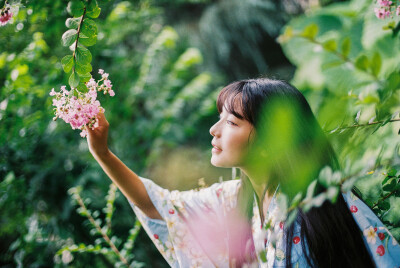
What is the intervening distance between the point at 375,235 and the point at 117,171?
55 centimetres

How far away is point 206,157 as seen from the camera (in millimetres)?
2371

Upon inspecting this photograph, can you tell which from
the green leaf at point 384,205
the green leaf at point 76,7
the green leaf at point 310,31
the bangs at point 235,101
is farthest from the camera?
the bangs at point 235,101

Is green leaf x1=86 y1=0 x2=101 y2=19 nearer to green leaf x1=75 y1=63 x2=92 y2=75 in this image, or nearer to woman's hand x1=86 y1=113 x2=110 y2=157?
green leaf x1=75 y1=63 x2=92 y2=75

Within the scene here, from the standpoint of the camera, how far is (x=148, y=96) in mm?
2277

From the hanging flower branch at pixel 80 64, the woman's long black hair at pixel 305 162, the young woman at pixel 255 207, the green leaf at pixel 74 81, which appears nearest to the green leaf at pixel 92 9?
the hanging flower branch at pixel 80 64

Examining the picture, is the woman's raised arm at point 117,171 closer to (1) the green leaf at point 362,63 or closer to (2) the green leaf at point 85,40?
(2) the green leaf at point 85,40

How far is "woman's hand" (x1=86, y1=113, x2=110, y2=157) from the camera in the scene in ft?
2.22

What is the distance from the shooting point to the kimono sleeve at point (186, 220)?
32.0 inches

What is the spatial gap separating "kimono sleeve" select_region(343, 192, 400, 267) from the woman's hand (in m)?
0.51

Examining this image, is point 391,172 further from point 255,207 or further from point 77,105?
point 77,105

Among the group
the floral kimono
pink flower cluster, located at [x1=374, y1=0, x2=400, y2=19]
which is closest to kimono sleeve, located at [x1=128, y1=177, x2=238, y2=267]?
the floral kimono

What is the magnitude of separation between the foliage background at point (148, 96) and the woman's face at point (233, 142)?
0.23 m

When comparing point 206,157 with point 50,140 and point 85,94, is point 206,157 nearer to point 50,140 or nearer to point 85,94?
point 50,140

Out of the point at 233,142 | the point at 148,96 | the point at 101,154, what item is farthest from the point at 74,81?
the point at 148,96
